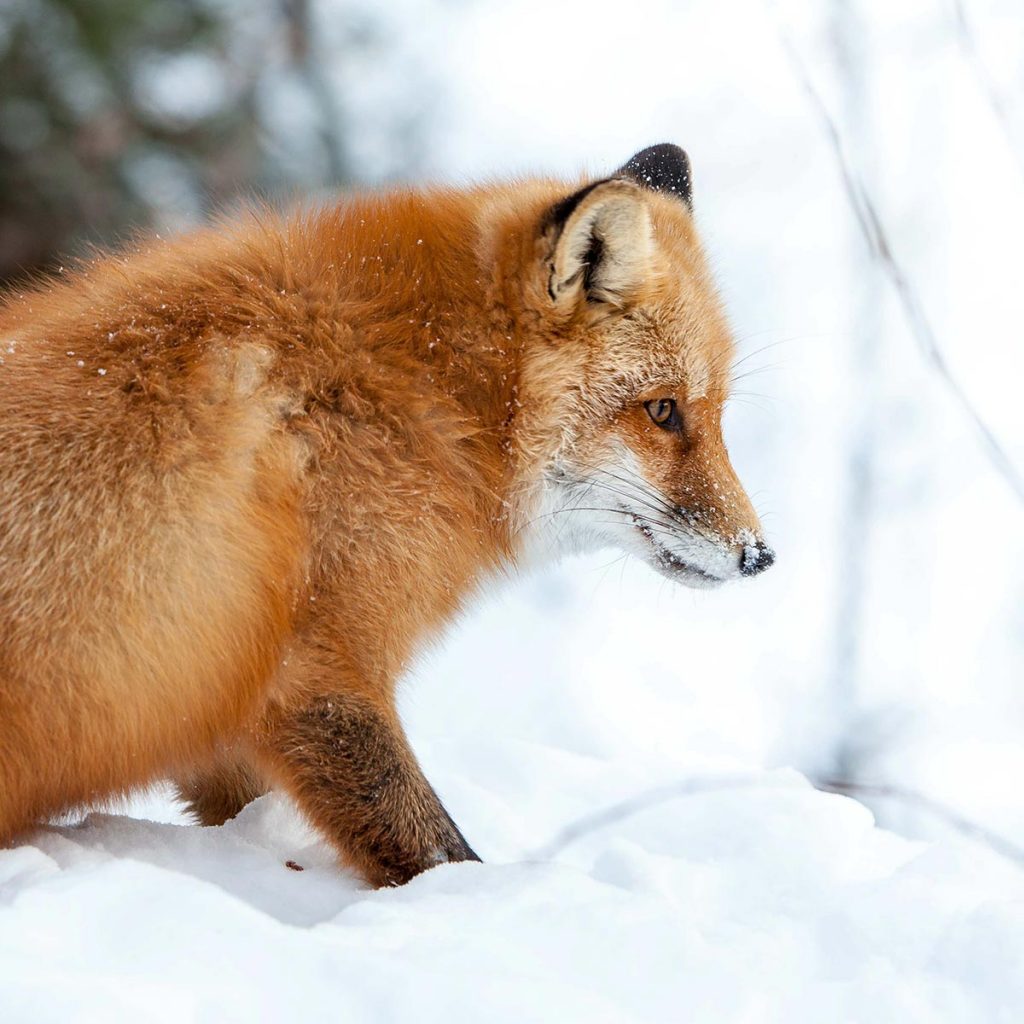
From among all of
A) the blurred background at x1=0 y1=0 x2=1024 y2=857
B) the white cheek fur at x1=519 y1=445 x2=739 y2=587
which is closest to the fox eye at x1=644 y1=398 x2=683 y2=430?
the white cheek fur at x1=519 y1=445 x2=739 y2=587

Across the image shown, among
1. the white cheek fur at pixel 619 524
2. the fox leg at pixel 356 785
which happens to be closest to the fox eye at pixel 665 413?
the white cheek fur at pixel 619 524

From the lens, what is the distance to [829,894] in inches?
97.3

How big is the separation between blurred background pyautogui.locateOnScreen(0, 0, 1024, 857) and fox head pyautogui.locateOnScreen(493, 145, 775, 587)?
53 cm

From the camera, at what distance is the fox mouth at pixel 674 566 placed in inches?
133

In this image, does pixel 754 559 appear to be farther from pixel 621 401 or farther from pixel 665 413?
pixel 621 401

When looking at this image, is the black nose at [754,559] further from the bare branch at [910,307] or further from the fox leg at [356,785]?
the fox leg at [356,785]

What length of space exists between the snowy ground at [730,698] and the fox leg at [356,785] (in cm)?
10

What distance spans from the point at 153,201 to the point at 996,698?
18.4 feet

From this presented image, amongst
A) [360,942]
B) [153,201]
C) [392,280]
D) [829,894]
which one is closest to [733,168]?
[153,201]

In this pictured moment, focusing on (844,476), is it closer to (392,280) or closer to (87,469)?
(392,280)

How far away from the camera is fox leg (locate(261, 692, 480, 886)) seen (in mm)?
2658

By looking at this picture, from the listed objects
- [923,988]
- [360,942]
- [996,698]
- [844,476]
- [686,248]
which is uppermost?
[686,248]

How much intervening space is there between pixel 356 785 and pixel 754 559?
1360 millimetres

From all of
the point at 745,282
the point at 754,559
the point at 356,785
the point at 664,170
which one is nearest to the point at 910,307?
the point at 754,559
